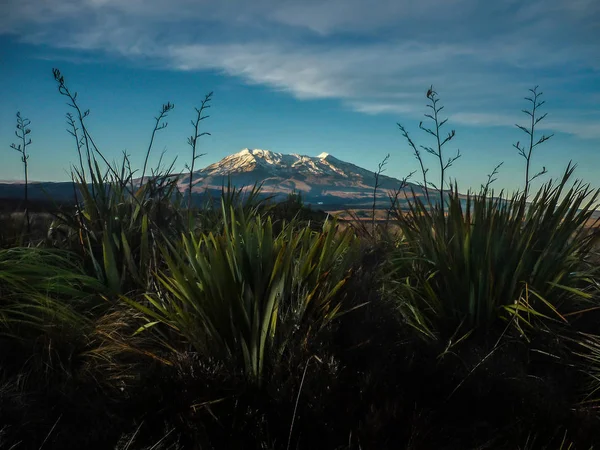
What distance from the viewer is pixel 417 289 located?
424cm

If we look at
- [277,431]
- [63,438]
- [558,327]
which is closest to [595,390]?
[558,327]

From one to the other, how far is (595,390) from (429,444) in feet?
4.18

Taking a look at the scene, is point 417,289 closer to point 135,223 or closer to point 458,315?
point 458,315

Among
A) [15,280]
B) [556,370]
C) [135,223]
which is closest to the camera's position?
[556,370]

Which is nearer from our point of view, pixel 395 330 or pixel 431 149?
pixel 395 330

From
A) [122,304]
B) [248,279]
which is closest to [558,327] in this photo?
[248,279]

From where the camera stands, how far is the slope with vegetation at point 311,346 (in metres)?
2.85

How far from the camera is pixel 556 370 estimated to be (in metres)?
3.68

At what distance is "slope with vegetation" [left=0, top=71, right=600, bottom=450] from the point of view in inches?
112

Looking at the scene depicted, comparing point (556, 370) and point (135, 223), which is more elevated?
point (135, 223)

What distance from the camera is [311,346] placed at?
10.4 feet

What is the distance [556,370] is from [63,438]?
311 centimetres

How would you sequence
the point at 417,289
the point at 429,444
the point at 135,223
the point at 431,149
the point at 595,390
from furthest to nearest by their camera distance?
the point at 431,149 < the point at 135,223 < the point at 417,289 < the point at 595,390 < the point at 429,444

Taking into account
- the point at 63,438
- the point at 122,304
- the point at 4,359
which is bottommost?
the point at 63,438
